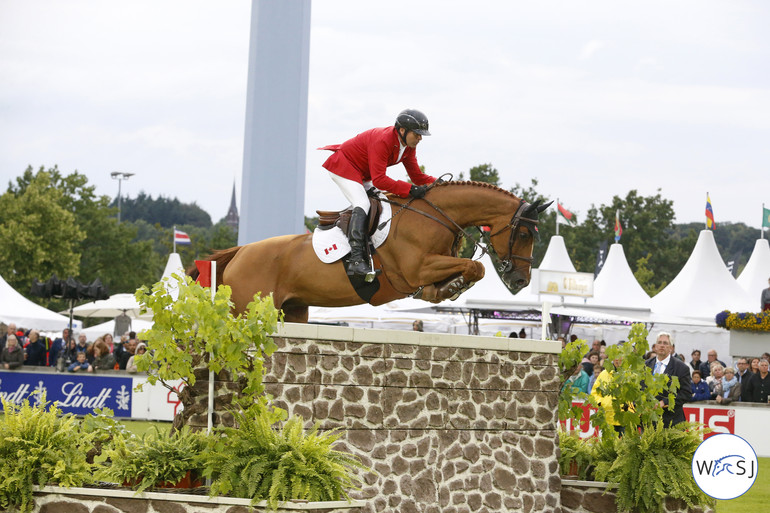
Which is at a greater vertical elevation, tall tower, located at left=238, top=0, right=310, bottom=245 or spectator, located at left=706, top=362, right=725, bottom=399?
tall tower, located at left=238, top=0, right=310, bottom=245

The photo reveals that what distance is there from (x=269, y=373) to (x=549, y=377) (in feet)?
9.93

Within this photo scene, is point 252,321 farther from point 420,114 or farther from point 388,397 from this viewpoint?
point 420,114

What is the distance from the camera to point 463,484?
8273mm

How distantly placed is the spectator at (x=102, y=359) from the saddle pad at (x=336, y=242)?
424 inches

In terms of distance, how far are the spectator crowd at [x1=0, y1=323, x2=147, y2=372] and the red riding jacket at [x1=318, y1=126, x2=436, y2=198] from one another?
886 centimetres

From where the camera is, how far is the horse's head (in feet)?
26.7

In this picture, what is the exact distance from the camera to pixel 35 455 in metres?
6.22

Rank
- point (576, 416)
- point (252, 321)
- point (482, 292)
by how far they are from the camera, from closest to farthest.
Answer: point (252, 321) < point (576, 416) < point (482, 292)

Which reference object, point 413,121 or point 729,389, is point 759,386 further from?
point 413,121

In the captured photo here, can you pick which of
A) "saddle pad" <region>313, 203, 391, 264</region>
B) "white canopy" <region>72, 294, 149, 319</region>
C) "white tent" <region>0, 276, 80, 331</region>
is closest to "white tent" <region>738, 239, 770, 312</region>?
"white canopy" <region>72, 294, 149, 319</region>

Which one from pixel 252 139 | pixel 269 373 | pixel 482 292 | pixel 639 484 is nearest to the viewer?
pixel 269 373

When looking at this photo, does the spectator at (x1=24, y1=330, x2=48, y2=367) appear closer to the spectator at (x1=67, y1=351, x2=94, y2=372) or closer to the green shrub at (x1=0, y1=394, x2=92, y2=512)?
the spectator at (x1=67, y1=351, x2=94, y2=372)

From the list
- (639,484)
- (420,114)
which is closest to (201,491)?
(420,114)

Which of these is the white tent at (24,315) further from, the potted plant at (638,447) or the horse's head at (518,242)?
the horse's head at (518,242)
